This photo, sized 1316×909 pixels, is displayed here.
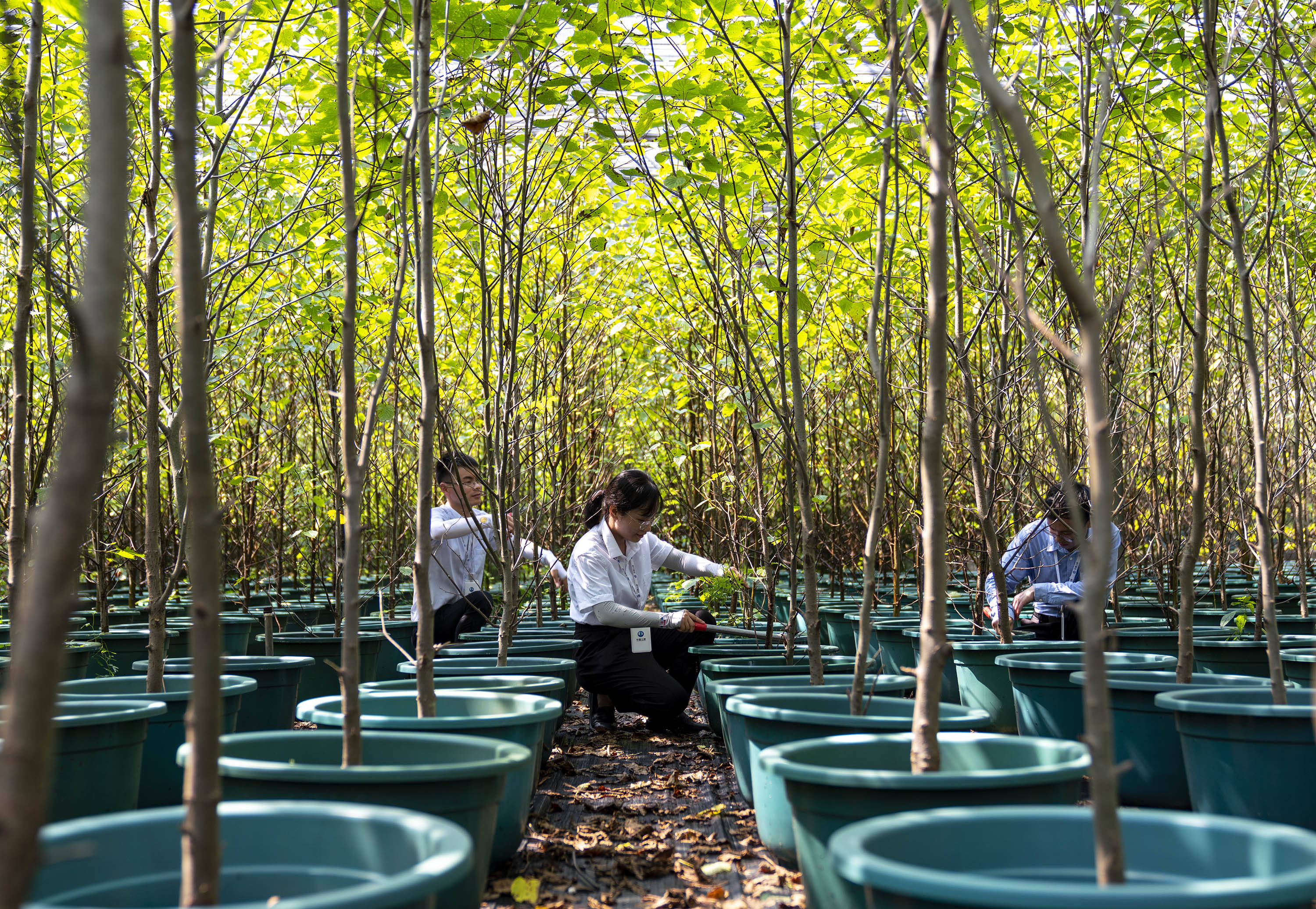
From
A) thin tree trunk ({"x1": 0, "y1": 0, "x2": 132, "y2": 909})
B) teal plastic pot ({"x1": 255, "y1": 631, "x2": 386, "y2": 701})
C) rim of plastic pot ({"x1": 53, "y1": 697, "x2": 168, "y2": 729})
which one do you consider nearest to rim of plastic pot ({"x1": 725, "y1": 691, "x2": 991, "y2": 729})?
rim of plastic pot ({"x1": 53, "y1": 697, "x2": 168, "y2": 729})

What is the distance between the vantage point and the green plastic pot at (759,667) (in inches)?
136

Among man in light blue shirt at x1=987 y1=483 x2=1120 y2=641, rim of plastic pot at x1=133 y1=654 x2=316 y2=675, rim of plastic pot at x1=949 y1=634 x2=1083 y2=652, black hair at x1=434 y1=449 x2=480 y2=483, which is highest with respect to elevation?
black hair at x1=434 y1=449 x2=480 y2=483

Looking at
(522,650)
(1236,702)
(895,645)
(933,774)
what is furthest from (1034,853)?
(895,645)

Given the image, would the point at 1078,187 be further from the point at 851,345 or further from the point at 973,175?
the point at 851,345

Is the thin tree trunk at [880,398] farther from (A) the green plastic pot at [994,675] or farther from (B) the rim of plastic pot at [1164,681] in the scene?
(A) the green plastic pot at [994,675]

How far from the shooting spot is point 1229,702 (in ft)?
8.46

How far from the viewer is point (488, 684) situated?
3102mm

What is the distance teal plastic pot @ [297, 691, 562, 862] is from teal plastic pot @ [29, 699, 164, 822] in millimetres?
350

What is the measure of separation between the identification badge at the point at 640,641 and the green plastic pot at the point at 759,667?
19.4 inches

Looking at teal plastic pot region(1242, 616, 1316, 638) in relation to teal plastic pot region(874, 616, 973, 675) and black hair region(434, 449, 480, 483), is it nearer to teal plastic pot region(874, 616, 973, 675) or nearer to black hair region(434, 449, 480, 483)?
teal plastic pot region(874, 616, 973, 675)

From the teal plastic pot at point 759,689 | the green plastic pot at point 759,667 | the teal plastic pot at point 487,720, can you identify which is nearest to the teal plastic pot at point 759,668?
the green plastic pot at point 759,667

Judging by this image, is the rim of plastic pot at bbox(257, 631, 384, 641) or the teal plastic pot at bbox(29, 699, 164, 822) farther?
the rim of plastic pot at bbox(257, 631, 384, 641)

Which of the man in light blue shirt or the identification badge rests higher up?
the man in light blue shirt

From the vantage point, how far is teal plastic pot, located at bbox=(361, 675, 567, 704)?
9.66ft
